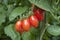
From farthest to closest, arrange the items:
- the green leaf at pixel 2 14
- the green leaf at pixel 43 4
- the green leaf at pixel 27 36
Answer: the green leaf at pixel 2 14
the green leaf at pixel 27 36
the green leaf at pixel 43 4

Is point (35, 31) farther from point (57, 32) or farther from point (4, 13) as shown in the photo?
point (4, 13)

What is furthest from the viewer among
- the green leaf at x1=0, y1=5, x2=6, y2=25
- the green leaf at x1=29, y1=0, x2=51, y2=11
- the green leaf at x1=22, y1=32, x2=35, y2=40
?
the green leaf at x1=0, y1=5, x2=6, y2=25

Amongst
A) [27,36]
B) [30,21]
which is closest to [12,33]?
[27,36]

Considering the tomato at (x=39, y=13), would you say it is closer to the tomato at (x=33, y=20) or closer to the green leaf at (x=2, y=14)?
the tomato at (x=33, y=20)

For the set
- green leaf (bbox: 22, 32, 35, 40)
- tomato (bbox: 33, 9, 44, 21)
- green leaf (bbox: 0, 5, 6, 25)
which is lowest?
green leaf (bbox: 22, 32, 35, 40)

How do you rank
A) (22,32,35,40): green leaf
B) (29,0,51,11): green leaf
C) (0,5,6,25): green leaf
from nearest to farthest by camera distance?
(29,0,51,11): green leaf
(22,32,35,40): green leaf
(0,5,6,25): green leaf

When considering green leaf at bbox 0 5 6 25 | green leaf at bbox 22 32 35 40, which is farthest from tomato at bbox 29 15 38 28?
green leaf at bbox 0 5 6 25

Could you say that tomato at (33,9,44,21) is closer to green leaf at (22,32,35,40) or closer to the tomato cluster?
the tomato cluster

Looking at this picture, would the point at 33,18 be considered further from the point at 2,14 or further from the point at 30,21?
the point at 2,14

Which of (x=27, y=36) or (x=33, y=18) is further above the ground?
(x=33, y=18)

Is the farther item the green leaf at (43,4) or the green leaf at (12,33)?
the green leaf at (12,33)

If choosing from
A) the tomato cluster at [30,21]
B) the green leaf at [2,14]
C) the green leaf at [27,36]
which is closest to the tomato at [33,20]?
the tomato cluster at [30,21]
